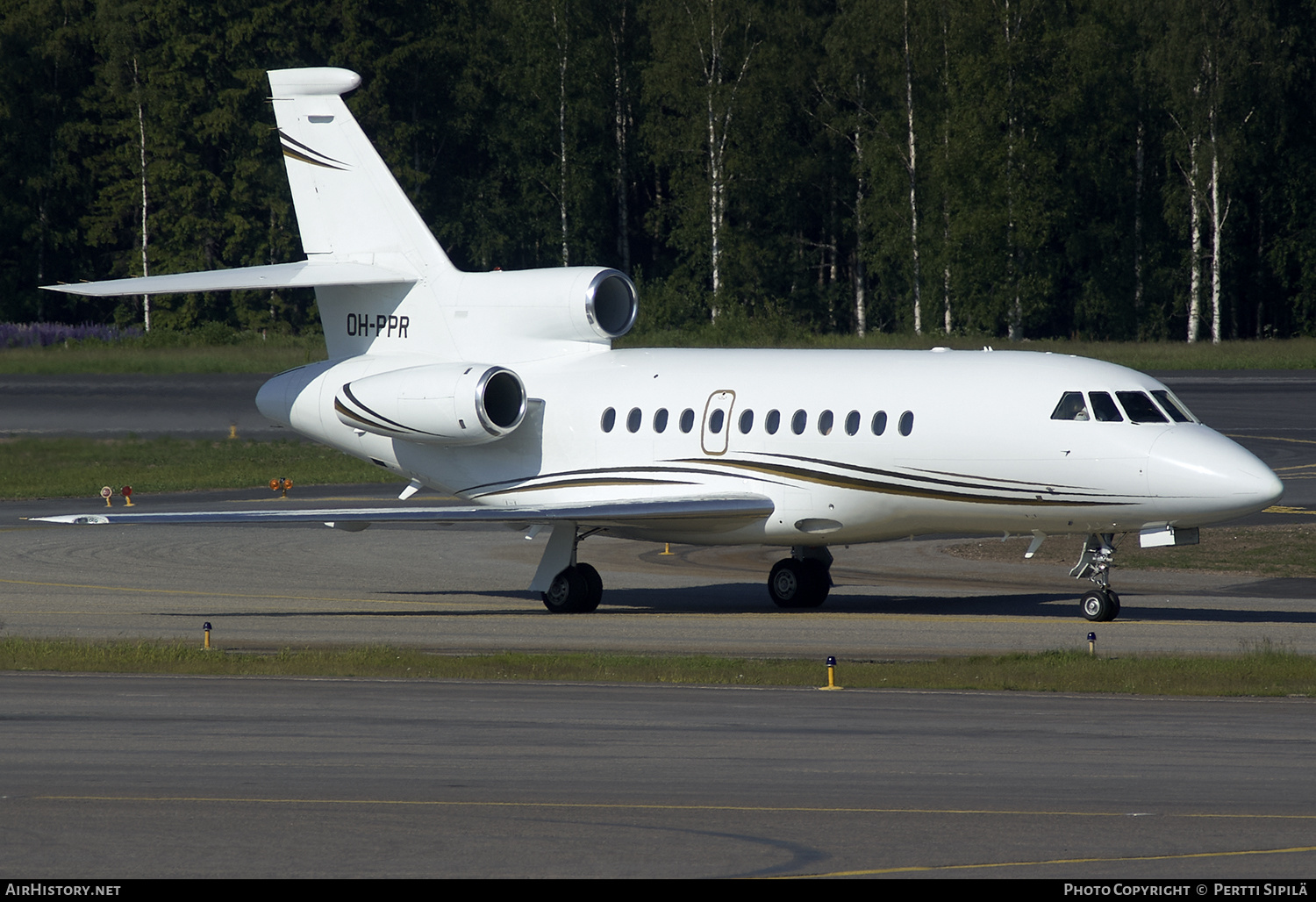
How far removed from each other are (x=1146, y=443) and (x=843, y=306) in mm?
68220

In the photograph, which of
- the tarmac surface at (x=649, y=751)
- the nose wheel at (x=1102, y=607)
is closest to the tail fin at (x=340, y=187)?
the tarmac surface at (x=649, y=751)

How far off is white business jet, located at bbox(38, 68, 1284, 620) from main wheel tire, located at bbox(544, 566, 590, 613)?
0.03 meters

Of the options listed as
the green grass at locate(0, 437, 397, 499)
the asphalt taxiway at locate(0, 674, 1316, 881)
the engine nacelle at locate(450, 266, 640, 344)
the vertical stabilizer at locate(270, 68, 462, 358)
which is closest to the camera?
the asphalt taxiway at locate(0, 674, 1316, 881)

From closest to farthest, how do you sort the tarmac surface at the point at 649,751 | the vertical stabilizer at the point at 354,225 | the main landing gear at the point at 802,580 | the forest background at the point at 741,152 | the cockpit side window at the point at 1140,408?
the tarmac surface at the point at 649,751
the cockpit side window at the point at 1140,408
the main landing gear at the point at 802,580
the vertical stabilizer at the point at 354,225
the forest background at the point at 741,152

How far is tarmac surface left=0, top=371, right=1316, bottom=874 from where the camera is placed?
1039cm

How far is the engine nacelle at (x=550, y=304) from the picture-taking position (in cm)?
2672

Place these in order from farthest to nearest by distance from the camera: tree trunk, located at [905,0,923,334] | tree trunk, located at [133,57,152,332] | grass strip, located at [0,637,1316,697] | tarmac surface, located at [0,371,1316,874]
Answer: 1. tree trunk, located at [133,57,152,332]
2. tree trunk, located at [905,0,923,334]
3. grass strip, located at [0,637,1316,697]
4. tarmac surface, located at [0,371,1316,874]

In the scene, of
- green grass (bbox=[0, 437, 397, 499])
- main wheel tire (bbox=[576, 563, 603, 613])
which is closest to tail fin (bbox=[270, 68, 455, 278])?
main wheel tire (bbox=[576, 563, 603, 613])

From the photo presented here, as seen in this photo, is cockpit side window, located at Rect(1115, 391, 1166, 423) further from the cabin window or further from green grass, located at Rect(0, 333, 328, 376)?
green grass, located at Rect(0, 333, 328, 376)

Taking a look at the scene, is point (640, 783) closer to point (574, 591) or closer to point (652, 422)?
point (574, 591)

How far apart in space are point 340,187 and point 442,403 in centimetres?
461

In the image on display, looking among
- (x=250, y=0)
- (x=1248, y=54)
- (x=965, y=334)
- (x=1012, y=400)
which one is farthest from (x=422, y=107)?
(x=1012, y=400)

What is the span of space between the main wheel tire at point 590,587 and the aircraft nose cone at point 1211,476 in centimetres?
810

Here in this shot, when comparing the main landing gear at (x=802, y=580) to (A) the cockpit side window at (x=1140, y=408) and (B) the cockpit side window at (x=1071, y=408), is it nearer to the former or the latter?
(B) the cockpit side window at (x=1071, y=408)
